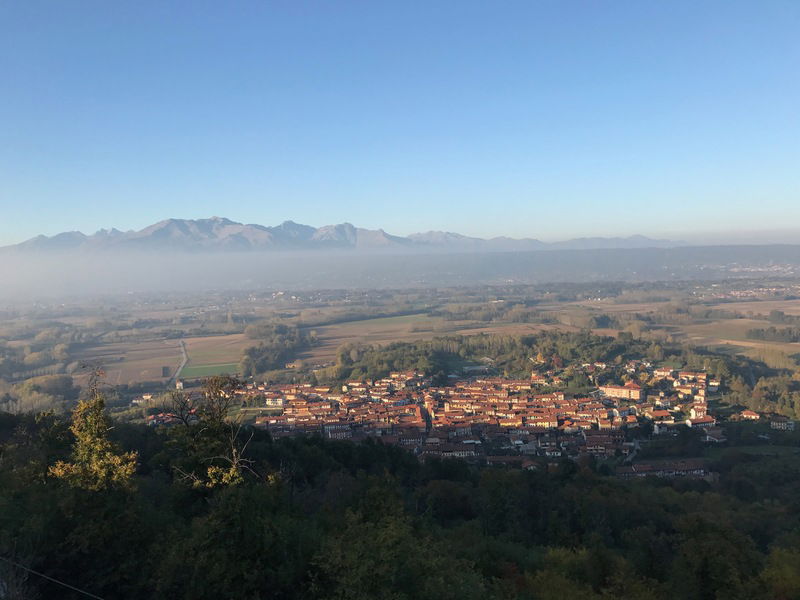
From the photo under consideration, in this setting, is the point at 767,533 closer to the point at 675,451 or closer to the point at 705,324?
the point at 675,451

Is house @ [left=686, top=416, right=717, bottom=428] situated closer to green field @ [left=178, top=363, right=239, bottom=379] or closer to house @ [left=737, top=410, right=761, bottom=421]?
house @ [left=737, top=410, right=761, bottom=421]

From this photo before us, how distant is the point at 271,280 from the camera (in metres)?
159

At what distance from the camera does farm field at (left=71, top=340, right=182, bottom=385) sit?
41.8 metres

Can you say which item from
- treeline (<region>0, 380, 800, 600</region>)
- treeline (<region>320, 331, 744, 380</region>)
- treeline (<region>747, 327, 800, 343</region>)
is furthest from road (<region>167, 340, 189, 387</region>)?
treeline (<region>747, 327, 800, 343</region>)

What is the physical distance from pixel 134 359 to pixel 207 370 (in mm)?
9394

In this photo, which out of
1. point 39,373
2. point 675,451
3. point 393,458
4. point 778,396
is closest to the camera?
point 393,458

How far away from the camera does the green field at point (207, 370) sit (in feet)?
138

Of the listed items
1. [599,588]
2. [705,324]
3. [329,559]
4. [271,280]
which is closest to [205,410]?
[329,559]

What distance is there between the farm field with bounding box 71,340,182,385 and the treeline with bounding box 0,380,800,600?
28.0m

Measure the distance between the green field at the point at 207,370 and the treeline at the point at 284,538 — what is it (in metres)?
27.1

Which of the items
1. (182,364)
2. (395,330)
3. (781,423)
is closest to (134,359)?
(182,364)

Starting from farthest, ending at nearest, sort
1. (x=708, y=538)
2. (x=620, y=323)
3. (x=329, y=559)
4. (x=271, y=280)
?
(x=271, y=280) < (x=620, y=323) < (x=708, y=538) < (x=329, y=559)

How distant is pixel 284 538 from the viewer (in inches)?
271

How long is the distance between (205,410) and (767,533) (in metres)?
14.9
